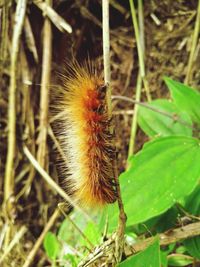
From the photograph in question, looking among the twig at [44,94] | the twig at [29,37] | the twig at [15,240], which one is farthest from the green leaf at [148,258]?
the twig at [29,37]

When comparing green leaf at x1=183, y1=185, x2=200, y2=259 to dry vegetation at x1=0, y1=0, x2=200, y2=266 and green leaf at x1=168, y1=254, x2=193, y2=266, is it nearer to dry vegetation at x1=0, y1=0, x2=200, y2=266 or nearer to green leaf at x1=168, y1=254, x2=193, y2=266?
green leaf at x1=168, y1=254, x2=193, y2=266

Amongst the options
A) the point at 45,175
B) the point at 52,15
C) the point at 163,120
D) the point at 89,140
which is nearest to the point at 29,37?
the point at 52,15

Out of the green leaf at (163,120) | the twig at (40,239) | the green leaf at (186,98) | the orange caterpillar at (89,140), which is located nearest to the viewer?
the orange caterpillar at (89,140)

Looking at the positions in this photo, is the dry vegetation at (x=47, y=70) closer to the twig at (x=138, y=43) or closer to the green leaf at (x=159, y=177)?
the twig at (x=138, y=43)

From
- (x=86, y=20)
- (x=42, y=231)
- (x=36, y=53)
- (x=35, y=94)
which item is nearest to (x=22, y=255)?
(x=42, y=231)

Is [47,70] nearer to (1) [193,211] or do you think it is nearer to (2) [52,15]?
(2) [52,15]

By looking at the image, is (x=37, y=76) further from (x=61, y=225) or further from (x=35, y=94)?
(x=61, y=225)
